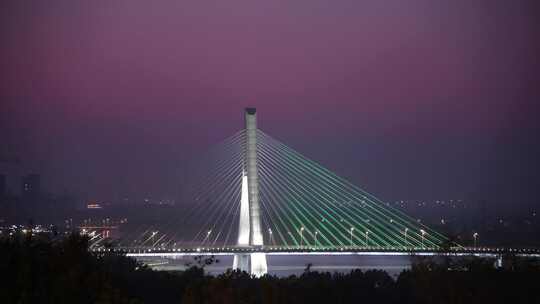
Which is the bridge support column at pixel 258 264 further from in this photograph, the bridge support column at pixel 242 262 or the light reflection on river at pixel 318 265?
the light reflection on river at pixel 318 265

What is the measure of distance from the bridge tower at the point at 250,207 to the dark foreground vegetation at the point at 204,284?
4.36m

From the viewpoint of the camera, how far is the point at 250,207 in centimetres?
2691

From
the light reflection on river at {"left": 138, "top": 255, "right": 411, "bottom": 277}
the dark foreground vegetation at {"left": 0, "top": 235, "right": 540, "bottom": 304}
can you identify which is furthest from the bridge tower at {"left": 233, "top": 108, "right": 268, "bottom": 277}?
the dark foreground vegetation at {"left": 0, "top": 235, "right": 540, "bottom": 304}

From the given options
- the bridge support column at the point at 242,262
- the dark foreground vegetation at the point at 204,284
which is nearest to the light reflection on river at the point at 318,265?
the bridge support column at the point at 242,262

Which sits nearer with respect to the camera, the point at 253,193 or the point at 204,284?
the point at 204,284

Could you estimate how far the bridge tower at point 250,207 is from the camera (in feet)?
87.4

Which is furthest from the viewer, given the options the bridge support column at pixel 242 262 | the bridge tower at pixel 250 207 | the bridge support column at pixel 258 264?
the bridge support column at pixel 242 262

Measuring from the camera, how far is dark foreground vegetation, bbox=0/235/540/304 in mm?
12430

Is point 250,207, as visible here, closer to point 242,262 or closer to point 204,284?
point 242,262

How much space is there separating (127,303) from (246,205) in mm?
15043

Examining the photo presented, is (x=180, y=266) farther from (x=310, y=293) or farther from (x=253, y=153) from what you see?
(x=310, y=293)

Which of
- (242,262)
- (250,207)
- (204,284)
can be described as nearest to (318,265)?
(242,262)

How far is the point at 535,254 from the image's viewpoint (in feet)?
96.0

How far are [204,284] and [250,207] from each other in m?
10.0
